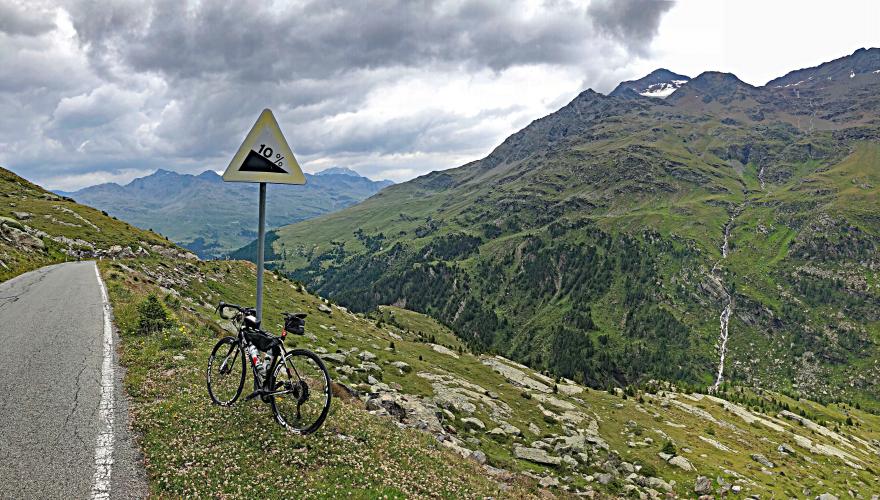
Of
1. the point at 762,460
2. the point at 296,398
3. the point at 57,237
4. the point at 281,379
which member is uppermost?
the point at 57,237

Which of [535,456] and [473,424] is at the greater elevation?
[473,424]

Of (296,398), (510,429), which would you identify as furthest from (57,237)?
(296,398)

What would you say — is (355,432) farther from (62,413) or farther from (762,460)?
(762,460)

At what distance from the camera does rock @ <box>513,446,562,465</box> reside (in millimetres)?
24672

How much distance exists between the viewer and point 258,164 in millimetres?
12219

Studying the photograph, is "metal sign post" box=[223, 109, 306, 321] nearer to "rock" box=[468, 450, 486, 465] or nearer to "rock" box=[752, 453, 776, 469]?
"rock" box=[468, 450, 486, 465]

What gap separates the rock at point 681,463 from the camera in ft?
97.7

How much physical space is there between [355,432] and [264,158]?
28.3 feet

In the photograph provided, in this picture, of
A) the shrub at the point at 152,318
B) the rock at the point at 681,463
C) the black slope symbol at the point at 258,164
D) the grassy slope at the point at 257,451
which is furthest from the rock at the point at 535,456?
the black slope symbol at the point at 258,164

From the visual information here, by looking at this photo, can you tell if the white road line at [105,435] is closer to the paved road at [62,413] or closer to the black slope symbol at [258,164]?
the paved road at [62,413]

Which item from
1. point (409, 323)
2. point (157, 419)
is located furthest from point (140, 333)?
point (409, 323)

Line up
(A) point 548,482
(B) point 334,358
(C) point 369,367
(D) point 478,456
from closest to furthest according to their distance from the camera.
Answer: (D) point 478,456
(A) point 548,482
(B) point 334,358
(C) point 369,367

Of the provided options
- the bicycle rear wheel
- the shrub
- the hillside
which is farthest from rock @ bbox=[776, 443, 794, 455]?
the hillside

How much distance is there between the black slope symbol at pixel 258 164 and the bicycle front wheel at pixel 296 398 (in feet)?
16.8
